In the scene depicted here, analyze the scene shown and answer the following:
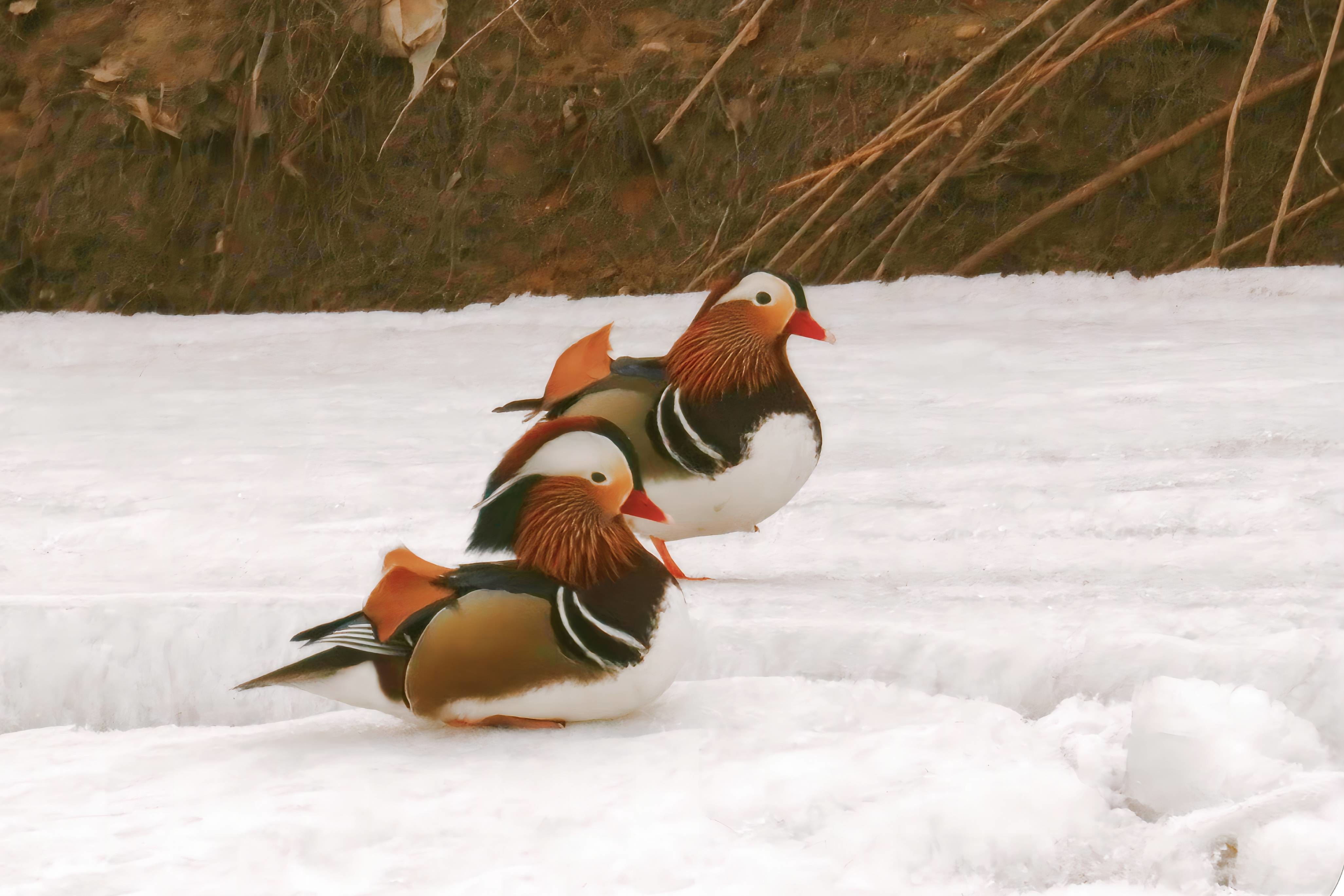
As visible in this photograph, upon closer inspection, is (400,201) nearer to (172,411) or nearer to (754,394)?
(172,411)

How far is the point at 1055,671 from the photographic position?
4.15 ft

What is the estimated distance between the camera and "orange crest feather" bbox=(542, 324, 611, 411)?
1.51 m

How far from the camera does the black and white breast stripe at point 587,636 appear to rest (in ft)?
3.55

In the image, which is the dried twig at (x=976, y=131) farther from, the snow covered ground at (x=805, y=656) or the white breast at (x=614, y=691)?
the white breast at (x=614, y=691)

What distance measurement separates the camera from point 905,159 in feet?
10.9

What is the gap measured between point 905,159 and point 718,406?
2.05 meters

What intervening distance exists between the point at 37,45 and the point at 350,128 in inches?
34.0

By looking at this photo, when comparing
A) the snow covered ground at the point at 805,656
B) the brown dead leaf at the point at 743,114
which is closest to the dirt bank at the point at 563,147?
the brown dead leaf at the point at 743,114

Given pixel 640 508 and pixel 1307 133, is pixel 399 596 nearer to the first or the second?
pixel 640 508

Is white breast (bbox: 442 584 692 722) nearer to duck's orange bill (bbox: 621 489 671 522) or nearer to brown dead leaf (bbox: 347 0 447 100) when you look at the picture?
duck's orange bill (bbox: 621 489 671 522)

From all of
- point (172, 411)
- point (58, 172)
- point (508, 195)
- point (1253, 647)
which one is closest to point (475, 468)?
point (172, 411)

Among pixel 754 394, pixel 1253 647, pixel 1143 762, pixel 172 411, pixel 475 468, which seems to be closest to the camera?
pixel 1143 762

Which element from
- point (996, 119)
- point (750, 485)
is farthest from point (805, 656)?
point (996, 119)

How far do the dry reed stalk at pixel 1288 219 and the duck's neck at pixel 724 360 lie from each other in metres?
2.08
